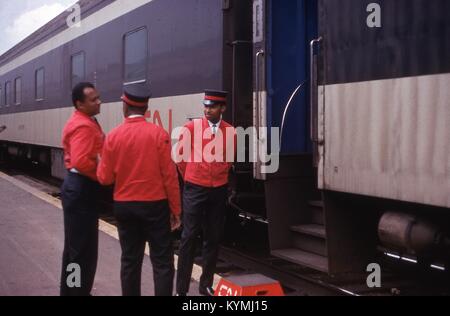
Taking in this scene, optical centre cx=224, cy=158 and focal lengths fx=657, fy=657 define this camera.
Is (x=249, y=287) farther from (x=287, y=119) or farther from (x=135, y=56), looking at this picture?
(x=135, y=56)

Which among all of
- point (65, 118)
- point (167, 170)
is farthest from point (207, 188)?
point (65, 118)

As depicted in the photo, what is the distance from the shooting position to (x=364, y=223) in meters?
5.84

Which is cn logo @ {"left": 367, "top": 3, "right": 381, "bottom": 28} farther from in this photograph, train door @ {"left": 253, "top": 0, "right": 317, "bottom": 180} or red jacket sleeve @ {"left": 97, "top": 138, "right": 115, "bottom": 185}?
red jacket sleeve @ {"left": 97, "top": 138, "right": 115, "bottom": 185}

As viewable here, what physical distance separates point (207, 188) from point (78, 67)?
7.66 m

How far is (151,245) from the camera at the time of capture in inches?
185

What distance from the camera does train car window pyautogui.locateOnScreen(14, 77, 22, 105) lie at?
18688mm

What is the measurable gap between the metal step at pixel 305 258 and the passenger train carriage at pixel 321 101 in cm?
2

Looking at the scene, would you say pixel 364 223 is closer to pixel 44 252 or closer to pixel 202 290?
pixel 202 290

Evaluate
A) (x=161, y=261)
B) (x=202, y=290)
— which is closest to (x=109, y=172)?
(x=161, y=261)

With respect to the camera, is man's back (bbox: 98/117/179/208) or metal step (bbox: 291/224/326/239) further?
metal step (bbox: 291/224/326/239)

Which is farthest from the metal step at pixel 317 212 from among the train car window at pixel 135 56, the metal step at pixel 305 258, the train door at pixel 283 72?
the train car window at pixel 135 56

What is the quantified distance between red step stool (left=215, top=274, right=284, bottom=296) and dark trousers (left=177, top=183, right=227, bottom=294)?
99 cm

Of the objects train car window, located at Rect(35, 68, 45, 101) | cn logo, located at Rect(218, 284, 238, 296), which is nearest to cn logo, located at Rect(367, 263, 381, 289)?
cn logo, located at Rect(218, 284, 238, 296)
